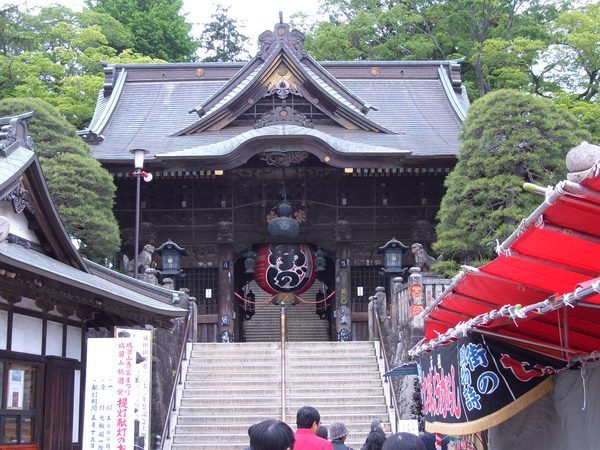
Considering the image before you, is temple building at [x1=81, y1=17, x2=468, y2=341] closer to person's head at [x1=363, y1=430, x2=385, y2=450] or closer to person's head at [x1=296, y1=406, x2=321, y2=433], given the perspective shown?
person's head at [x1=363, y1=430, x2=385, y2=450]

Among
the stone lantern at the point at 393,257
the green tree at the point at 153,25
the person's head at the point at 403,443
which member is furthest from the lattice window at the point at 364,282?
the green tree at the point at 153,25

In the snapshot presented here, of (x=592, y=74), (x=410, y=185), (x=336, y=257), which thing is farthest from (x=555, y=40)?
(x=336, y=257)

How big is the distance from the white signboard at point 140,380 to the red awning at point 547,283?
404cm

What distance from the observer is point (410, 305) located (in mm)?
14742

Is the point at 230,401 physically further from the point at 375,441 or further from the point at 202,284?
the point at 375,441

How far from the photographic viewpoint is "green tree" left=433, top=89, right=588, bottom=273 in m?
16.4

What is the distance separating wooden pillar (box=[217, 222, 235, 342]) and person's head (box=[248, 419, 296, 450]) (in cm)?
1653

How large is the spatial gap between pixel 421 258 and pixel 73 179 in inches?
300

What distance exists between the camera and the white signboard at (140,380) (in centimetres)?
945

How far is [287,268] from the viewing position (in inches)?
752

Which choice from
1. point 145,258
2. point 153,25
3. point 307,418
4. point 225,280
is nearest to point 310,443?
point 307,418

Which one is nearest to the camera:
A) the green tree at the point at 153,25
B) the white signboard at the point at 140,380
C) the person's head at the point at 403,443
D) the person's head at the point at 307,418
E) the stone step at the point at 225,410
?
the person's head at the point at 403,443

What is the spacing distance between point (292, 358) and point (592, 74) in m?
16.8

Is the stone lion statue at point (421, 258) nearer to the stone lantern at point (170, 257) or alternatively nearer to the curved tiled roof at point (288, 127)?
the curved tiled roof at point (288, 127)
